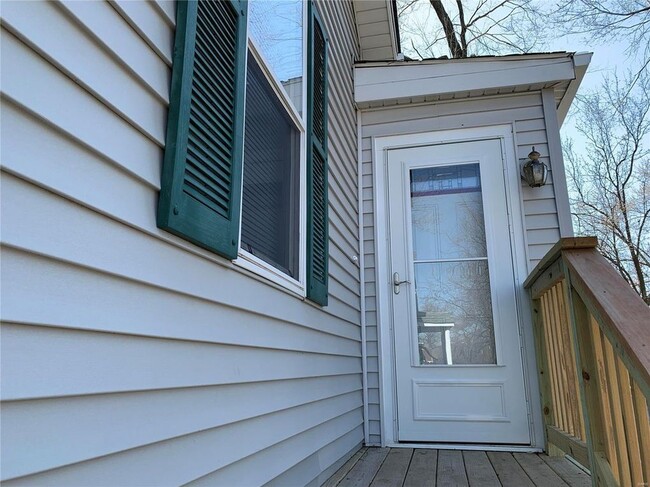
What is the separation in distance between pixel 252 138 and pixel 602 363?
1524 mm

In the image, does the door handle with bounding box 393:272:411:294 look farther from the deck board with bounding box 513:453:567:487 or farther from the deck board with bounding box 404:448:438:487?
the deck board with bounding box 513:453:567:487

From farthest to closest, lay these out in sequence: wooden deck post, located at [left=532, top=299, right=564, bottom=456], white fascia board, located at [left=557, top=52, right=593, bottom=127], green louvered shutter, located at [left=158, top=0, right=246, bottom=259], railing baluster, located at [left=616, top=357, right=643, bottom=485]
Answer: white fascia board, located at [left=557, top=52, right=593, bottom=127], wooden deck post, located at [left=532, top=299, right=564, bottom=456], railing baluster, located at [left=616, top=357, right=643, bottom=485], green louvered shutter, located at [left=158, top=0, right=246, bottom=259]

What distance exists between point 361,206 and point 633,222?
792cm

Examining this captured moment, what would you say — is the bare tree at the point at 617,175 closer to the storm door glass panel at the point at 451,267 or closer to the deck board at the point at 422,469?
the storm door glass panel at the point at 451,267

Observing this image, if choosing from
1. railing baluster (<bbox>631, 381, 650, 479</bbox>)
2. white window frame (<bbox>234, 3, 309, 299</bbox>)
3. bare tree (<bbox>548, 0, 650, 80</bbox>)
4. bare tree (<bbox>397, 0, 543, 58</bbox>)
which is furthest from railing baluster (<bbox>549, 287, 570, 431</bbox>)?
bare tree (<bbox>397, 0, 543, 58</bbox>)

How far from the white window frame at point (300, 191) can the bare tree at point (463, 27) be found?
678cm

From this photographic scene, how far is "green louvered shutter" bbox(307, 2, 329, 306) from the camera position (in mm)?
2301

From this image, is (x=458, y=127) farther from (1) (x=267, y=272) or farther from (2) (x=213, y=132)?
(2) (x=213, y=132)

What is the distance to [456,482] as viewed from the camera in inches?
89.6

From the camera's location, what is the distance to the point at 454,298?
3338mm

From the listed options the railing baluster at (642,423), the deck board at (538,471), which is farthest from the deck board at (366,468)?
the railing baluster at (642,423)

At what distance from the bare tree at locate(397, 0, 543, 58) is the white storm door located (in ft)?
19.0

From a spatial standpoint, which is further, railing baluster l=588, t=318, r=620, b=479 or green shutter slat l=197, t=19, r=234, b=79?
railing baluster l=588, t=318, r=620, b=479

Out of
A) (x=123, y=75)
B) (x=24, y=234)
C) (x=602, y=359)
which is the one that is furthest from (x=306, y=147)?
(x=24, y=234)
